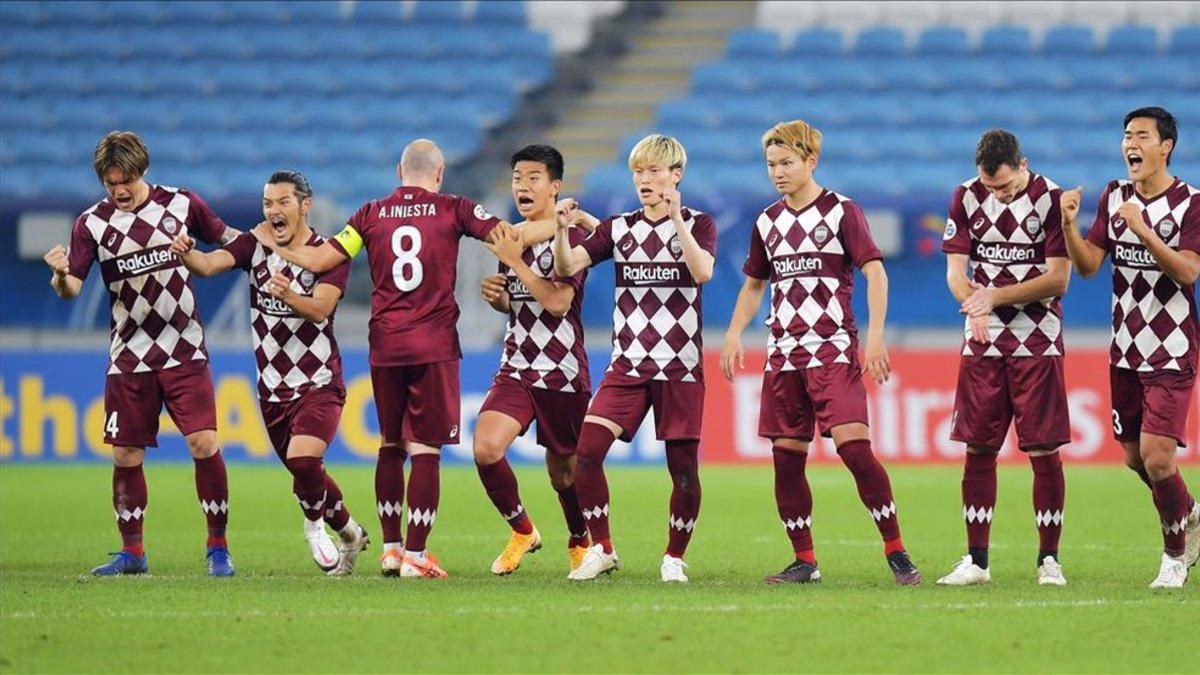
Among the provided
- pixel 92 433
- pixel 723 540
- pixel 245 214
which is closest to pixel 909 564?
pixel 723 540

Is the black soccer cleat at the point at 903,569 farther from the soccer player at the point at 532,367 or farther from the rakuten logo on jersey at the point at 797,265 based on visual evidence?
the soccer player at the point at 532,367

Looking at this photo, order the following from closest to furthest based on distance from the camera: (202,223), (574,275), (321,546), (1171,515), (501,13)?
(1171,515) → (574,275) → (321,546) → (202,223) → (501,13)

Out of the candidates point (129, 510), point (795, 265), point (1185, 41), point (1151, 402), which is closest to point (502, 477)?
point (795, 265)

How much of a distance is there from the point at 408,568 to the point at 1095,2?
18.8 m

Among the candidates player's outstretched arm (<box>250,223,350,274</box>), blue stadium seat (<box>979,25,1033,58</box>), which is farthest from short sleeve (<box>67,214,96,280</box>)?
blue stadium seat (<box>979,25,1033,58</box>)

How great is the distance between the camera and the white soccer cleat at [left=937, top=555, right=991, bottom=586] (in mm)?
9070

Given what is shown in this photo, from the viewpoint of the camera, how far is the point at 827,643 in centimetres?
711

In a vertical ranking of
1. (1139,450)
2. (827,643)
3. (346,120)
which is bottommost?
(827,643)

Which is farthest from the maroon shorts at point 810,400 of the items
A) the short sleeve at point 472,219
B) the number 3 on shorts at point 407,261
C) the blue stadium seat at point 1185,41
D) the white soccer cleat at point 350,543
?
the blue stadium seat at point 1185,41

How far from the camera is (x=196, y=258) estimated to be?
9.80 metres

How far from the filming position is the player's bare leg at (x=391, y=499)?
9.55 meters

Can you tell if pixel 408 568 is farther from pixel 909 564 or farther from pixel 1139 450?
pixel 1139 450

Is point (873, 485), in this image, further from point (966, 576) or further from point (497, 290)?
point (497, 290)

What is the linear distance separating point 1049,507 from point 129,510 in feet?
15.7
